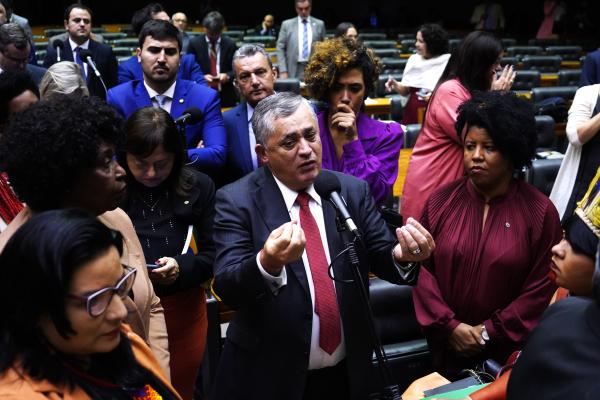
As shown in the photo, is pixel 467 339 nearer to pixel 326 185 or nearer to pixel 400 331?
pixel 400 331

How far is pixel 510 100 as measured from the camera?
7.97 feet

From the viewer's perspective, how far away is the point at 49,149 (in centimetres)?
162

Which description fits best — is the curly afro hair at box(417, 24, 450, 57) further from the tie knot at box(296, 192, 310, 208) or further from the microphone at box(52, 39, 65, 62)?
the tie knot at box(296, 192, 310, 208)

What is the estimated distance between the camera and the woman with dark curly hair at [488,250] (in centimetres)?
226

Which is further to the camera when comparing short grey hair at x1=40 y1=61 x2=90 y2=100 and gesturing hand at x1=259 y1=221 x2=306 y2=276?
short grey hair at x1=40 y1=61 x2=90 y2=100

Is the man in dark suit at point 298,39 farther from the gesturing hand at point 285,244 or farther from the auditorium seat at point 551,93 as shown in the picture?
the gesturing hand at point 285,244

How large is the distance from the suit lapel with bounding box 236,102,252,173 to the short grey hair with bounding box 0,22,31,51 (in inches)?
51.5

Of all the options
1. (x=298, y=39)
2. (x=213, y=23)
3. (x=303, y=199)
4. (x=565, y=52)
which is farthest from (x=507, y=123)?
(x=565, y=52)

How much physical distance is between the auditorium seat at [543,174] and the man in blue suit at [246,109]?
1.58m

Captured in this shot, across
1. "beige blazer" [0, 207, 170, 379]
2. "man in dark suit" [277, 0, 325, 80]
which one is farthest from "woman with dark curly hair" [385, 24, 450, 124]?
"beige blazer" [0, 207, 170, 379]

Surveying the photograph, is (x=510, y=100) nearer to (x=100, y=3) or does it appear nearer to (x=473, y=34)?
(x=473, y=34)

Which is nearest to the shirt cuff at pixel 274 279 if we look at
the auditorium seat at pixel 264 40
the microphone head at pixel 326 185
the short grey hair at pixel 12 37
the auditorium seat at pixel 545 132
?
the microphone head at pixel 326 185

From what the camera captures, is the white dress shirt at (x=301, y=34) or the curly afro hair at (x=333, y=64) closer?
the curly afro hair at (x=333, y=64)

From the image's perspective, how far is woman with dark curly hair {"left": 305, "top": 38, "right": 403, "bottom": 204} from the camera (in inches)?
101
